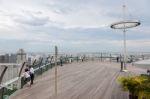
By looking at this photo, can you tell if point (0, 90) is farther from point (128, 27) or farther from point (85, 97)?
point (128, 27)

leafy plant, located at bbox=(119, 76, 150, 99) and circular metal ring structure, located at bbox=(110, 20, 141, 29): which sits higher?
circular metal ring structure, located at bbox=(110, 20, 141, 29)

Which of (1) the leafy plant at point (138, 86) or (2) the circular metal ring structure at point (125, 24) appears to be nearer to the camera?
(1) the leafy plant at point (138, 86)

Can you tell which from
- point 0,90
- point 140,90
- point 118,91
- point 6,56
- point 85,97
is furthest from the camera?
point 6,56

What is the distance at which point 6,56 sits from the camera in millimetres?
42719

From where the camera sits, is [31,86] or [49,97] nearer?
[49,97]

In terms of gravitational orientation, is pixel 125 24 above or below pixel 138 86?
above

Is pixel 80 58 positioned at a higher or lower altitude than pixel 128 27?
lower

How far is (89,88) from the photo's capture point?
17.9 meters

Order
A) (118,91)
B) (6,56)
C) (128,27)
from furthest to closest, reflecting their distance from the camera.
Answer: (6,56), (128,27), (118,91)

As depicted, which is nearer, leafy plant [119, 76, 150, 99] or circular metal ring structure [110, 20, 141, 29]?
leafy plant [119, 76, 150, 99]

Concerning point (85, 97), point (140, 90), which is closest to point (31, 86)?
point (85, 97)

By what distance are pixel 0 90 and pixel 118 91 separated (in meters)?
6.34

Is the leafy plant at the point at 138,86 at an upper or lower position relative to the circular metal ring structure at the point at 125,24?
lower

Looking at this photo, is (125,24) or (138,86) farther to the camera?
(125,24)
